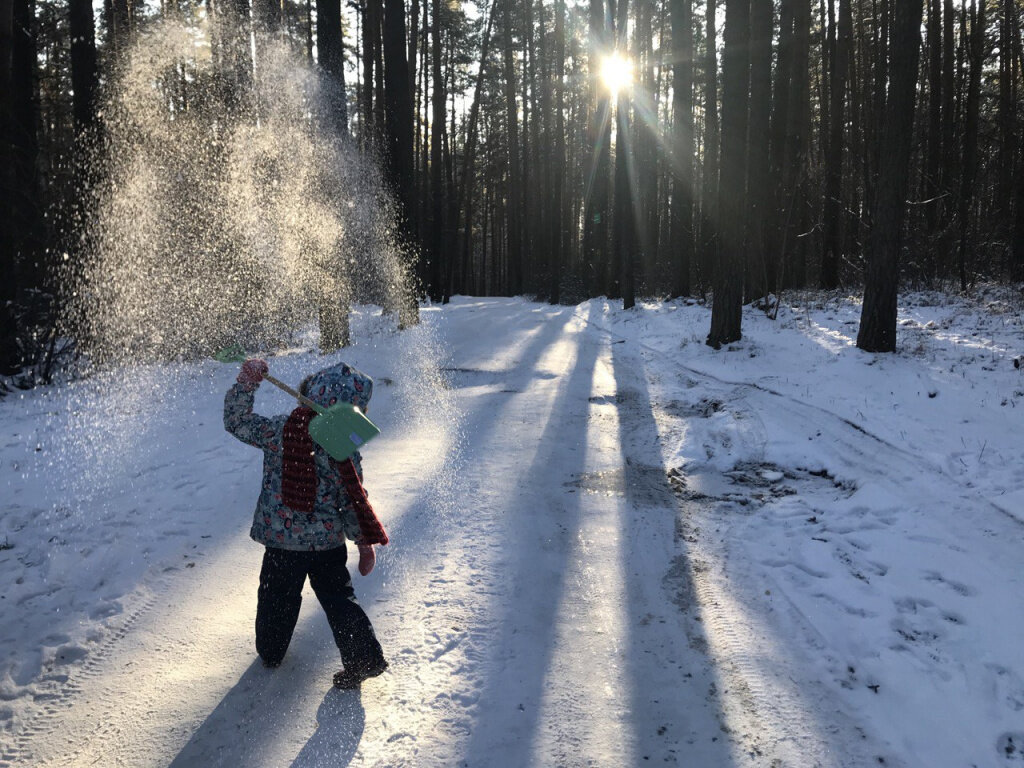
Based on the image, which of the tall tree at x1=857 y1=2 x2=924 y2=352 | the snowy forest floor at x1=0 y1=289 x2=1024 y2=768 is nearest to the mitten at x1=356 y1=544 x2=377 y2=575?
the snowy forest floor at x1=0 y1=289 x2=1024 y2=768

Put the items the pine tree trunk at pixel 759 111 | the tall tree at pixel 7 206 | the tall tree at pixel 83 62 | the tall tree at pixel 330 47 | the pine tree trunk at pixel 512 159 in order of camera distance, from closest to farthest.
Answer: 1. the tall tree at pixel 7 206
2. the tall tree at pixel 83 62
3. the tall tree at pixel 330 47
4. the pine tree trunk at pixel 759 111
5. the pine tree trunk at pixel 512 159

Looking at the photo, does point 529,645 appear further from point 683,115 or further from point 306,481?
point 683,115

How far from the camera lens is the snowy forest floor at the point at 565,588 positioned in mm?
2693

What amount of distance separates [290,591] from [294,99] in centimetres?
1331

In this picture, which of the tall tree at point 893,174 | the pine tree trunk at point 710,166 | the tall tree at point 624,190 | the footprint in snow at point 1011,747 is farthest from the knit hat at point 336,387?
the tall tree at point 624,190

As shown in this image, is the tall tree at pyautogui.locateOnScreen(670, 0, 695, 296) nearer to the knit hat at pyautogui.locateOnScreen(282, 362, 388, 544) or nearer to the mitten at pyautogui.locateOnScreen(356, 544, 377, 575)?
the knit hat at pyautogui.locateOnScreen(282, 362, 388, 544)

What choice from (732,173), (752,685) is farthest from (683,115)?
(752,685)

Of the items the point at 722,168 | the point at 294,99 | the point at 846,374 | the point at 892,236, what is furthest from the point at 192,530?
the point at 294,99

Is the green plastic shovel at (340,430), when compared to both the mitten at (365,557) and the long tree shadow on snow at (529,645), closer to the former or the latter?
the mitten at (365,557)

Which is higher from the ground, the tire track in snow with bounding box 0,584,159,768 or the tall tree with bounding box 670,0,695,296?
the tall tree with bounding box 670,0,695,296

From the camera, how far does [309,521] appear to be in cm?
299

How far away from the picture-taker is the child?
2.97 m

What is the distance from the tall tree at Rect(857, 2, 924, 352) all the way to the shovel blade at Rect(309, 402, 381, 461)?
321 inches

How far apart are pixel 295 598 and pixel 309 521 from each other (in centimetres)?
41
